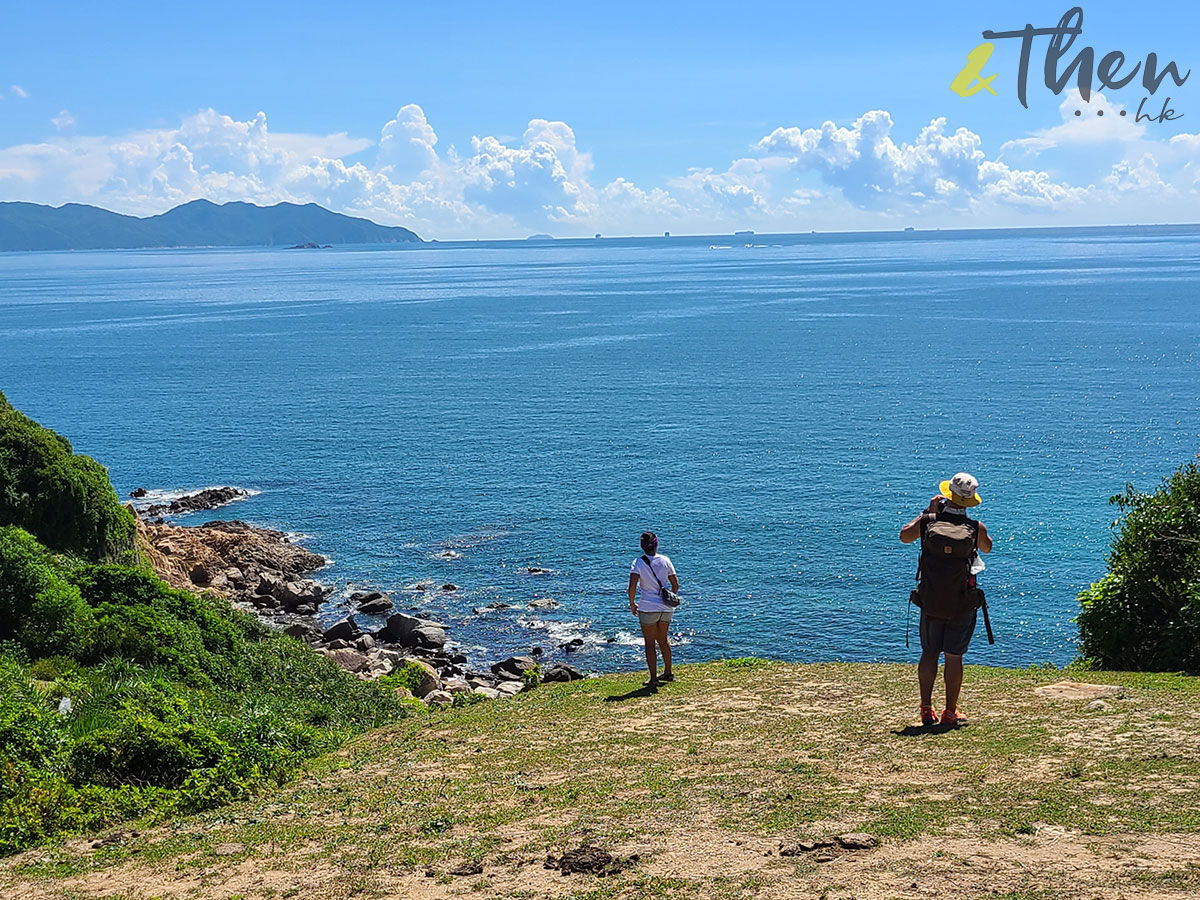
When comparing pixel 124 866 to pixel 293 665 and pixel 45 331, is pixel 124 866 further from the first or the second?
pixel 45 331

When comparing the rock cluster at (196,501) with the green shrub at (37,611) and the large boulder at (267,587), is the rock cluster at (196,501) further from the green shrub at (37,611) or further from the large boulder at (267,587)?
the green shrub at (37,611)

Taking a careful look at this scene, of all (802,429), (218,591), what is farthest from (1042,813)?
(802,429)

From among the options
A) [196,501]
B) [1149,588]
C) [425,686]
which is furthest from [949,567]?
[196,501]

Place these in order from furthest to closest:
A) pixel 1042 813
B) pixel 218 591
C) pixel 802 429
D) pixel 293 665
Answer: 1. pixel 802 429
2. pixel 218 591
3. pixel 293 665
4. pixel 1042 813

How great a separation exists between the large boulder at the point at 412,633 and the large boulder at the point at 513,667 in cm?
332

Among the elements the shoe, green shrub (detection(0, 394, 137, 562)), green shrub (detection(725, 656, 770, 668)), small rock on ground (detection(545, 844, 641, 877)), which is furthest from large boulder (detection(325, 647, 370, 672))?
small rock on ground (detection(545, 844, 641, 877))

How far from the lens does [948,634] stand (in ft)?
42.0

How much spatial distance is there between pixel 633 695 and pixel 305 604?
2831 centimetres

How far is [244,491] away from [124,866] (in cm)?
5217

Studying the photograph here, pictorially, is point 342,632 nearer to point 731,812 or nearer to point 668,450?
point 731,812

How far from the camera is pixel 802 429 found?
2896 inches

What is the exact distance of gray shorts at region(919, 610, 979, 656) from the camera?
12.7 meters

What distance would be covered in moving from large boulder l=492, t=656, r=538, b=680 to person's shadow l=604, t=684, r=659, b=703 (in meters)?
16.4

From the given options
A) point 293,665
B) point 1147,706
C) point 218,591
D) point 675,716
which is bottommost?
point 218,591
